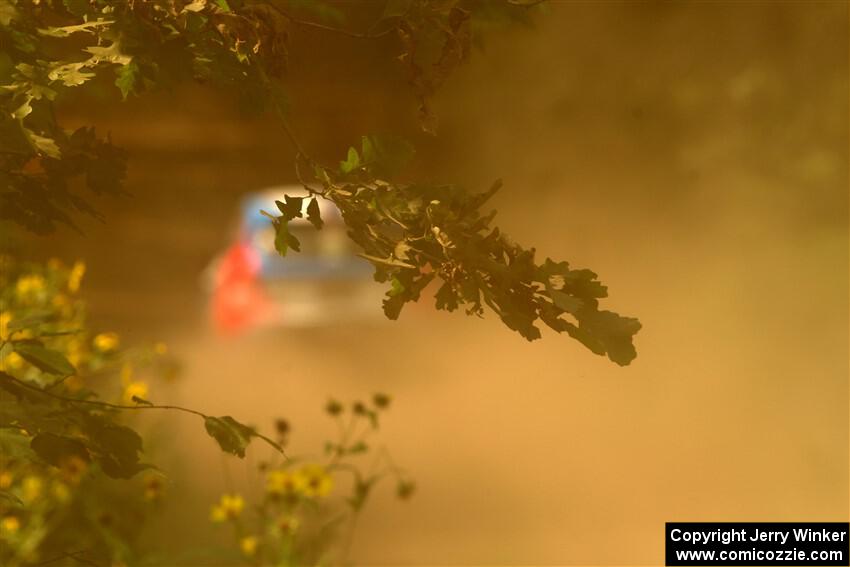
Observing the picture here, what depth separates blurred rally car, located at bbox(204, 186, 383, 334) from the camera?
8.65 meters

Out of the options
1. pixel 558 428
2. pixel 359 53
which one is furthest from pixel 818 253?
pixel 359 53

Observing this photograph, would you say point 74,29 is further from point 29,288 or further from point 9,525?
point 29,288

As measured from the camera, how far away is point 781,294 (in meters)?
5.11

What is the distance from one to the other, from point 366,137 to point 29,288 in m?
2.63

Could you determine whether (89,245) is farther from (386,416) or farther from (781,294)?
(781,294)

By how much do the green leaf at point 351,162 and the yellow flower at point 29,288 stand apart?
2577mm

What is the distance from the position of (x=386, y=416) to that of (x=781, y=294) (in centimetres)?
280

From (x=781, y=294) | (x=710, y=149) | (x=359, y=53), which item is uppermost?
(x=359, y=53)

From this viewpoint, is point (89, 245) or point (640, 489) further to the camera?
point (89, 245)

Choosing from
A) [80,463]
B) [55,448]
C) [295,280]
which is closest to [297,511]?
[80,463]

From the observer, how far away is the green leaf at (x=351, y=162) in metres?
2.14

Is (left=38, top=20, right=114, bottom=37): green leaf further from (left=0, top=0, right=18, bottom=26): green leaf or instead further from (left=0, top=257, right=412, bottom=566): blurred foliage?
(left=0, top=257, right=412, bottom=566): blurred foliage
